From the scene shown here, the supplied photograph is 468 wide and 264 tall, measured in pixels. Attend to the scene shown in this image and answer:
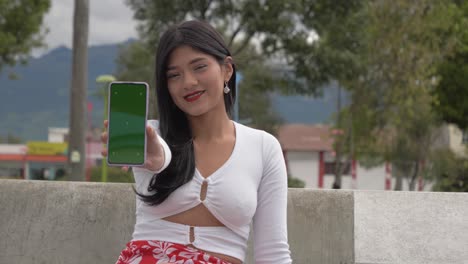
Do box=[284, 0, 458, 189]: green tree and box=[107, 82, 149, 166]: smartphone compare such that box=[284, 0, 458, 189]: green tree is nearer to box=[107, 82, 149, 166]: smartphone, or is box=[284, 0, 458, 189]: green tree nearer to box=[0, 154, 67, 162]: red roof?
box=[107, 82, 149, 166]: smartphone

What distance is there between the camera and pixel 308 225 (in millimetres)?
4137

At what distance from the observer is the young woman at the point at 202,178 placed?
8.66 feet

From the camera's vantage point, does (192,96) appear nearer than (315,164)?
Yes

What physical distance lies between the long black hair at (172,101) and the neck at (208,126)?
2.3 inches

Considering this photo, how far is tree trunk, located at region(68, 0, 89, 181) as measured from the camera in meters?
18.7

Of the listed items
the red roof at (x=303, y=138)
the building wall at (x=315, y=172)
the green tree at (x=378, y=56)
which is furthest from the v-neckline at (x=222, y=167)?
the building wall at (x=315, y=172)

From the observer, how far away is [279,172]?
113 inches

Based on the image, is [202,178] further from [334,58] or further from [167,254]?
[334,58]

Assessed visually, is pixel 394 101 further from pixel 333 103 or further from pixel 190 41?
pixel 190 41

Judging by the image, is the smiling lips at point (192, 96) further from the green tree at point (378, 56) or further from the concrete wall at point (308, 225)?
the green tree at point (378, 56)

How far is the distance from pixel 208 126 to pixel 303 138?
79170 mm

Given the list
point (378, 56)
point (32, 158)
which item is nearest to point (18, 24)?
point (378, 56)

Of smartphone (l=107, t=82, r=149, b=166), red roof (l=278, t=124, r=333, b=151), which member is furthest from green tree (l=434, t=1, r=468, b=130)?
red roof (l=278, t=124, r=333, b=151)

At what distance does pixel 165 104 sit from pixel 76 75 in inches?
642
